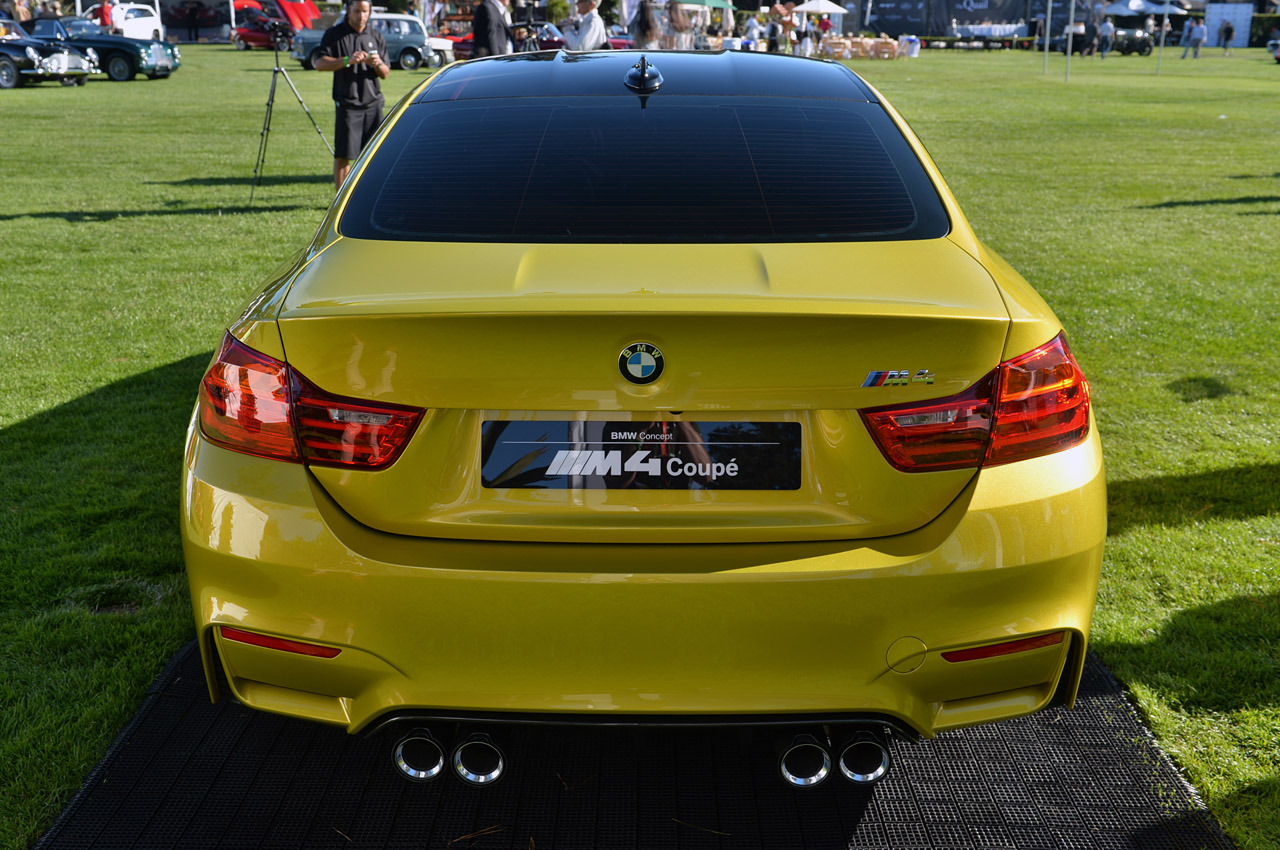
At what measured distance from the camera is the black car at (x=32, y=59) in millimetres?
27656

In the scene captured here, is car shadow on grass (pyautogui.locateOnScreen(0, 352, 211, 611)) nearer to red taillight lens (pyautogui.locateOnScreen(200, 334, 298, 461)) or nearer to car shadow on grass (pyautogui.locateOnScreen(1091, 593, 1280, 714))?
red taillight lens (pyautogui.locateOnScreen(200, 334, 298, 461))

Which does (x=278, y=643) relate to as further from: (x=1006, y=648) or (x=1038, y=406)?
(x=1038, y=406)

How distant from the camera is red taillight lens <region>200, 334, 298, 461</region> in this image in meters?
2.01

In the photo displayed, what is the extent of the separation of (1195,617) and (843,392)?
83.2 inches

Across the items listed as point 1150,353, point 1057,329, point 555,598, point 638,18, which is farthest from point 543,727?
point 638,18

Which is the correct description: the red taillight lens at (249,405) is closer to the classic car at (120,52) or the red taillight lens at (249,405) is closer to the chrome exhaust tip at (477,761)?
the chrome exhaust tip at (477,761)

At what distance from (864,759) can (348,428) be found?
4.05 ft

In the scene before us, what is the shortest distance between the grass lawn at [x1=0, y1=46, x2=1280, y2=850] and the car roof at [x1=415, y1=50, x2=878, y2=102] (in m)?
1.87

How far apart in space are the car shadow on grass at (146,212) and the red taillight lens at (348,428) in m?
9.54

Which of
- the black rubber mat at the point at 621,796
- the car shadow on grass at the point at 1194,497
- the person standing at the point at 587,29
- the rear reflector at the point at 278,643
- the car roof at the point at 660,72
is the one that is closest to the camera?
the rear reflector at the point at 278,643

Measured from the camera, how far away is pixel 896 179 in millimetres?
2658

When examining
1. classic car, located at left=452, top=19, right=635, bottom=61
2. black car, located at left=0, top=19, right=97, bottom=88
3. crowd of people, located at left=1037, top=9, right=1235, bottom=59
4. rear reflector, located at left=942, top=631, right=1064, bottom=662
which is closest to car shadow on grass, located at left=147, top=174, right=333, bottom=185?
classic car, located at left=452, top=19, right=635, bottom=61

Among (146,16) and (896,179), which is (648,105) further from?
(146,16)

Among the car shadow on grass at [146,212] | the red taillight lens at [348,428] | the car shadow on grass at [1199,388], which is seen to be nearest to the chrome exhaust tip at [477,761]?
the red taillight lens at [348,428]
